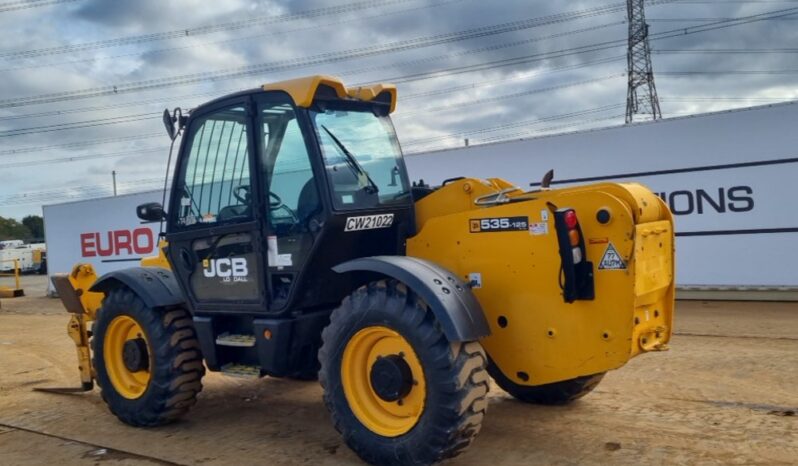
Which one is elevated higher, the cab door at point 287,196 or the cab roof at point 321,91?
the cab roof at point 321,91

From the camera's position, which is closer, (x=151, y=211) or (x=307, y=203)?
(x=307, y=203)

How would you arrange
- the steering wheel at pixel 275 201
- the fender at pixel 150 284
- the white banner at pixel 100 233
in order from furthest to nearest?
the white banner at pixel 100 233 → the fender at pixel 150 284 → the steering wheel at pixel 275 201

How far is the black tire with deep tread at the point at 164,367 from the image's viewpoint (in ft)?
18.6

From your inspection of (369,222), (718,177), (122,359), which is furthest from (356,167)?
(718,177)

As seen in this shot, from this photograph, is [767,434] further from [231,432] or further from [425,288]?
[231,432]

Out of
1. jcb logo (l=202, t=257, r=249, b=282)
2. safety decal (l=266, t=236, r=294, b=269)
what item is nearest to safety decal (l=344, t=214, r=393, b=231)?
safety decal (l=266, t=236, r=294, b=269)

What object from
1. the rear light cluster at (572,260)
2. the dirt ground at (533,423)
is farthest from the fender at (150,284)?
the rear light cluster at (572,260)

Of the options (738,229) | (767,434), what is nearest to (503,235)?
(767,434)

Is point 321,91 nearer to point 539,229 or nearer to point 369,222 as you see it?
point 369,222

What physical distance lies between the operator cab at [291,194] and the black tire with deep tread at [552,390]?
1.46 metres

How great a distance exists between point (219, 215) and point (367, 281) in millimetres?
1277

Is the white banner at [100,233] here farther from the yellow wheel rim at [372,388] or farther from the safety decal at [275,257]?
the yellow wheel rim at [372,388]

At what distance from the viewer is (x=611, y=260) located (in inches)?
167

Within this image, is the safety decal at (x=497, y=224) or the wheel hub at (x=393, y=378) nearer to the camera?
the wheel hub at (x=393, y=378)
